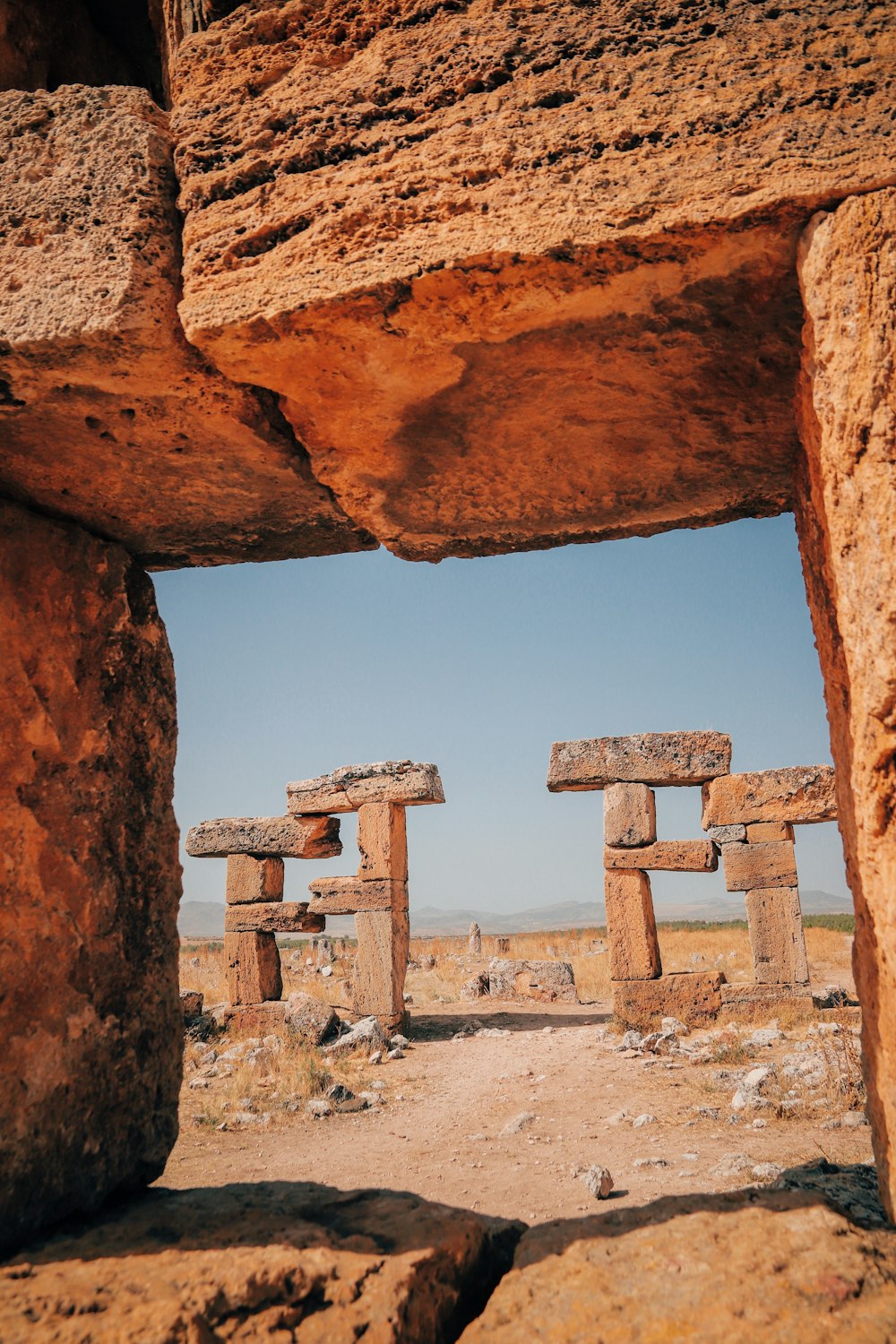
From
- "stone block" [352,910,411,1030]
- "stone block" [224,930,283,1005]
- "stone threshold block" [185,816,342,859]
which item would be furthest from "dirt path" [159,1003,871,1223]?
"stone threshold block" [185,816,342,859]

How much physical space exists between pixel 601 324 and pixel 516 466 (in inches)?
19.8

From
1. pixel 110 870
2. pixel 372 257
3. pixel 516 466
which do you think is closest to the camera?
pixel 372 257

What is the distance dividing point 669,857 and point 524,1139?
5146mm

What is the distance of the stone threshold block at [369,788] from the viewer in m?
10.9

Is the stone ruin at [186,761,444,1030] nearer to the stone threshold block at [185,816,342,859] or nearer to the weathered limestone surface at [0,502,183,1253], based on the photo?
the stone threshold block at [185,816,342,859]

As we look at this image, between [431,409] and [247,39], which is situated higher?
[247,39]

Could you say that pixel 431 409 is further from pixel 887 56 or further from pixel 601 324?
pixel 887 56

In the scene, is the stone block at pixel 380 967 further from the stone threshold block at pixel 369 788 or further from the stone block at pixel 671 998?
the stone block at pixel 671 998

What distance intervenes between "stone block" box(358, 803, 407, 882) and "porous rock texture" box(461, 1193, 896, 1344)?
9.06 metres

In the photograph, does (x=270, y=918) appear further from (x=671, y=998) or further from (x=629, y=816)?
(x=671, y=998)

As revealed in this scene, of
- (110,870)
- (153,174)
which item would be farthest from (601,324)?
(110,870)

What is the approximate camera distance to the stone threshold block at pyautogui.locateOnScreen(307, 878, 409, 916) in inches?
424

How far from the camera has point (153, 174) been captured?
2006 mm

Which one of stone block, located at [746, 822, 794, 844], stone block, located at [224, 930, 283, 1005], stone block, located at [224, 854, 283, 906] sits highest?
stone block, located at [746, 822, 794, 844]
